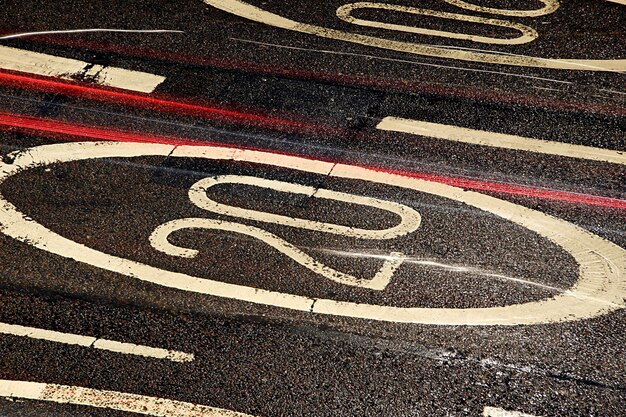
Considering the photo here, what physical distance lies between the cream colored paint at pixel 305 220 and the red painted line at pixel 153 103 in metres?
0.82

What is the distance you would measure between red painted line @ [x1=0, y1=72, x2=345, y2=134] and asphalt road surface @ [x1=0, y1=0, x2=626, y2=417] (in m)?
0.03

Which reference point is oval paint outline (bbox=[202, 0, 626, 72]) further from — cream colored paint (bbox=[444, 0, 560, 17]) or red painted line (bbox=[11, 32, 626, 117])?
cream colored paint (bbox=[444, 0, 560, 17])

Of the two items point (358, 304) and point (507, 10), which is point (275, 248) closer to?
point (358, 304)

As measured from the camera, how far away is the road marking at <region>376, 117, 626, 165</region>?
757 centimetres

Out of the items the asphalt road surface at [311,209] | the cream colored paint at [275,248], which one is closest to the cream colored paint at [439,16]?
the asphalt road surface at [311,209]

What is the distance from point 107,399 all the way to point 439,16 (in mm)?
5407

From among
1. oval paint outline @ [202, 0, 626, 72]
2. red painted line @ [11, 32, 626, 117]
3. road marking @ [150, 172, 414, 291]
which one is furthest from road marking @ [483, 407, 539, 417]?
oval paint outline @ [202, 0, 626, 72]

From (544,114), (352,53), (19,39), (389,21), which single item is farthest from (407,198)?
(19,39)

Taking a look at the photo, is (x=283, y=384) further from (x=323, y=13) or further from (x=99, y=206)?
(x=323, y=13)

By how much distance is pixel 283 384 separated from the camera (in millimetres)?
5379

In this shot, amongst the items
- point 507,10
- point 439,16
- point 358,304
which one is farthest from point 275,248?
point 507,10

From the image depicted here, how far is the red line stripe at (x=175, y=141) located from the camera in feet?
23.1

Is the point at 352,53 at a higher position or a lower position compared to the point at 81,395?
higher

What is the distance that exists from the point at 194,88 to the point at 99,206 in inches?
69.7
